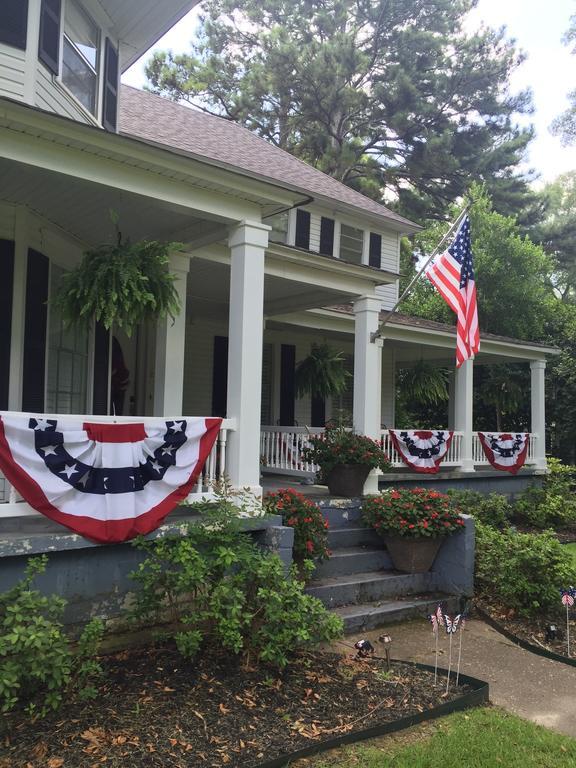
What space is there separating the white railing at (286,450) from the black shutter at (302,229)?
456cm

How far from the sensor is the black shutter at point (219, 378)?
11734 millimetres

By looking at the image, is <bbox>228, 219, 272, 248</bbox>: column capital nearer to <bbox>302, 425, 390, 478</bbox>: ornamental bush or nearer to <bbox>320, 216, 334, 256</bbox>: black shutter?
<bbox>302, 425, 390, 478</bbox>: ornamental bush

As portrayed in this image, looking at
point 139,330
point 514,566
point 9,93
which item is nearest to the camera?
point 9,93

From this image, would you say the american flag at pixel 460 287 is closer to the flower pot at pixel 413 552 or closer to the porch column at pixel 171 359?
the flower pot at pixel 413 552

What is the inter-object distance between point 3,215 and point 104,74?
2821 mm

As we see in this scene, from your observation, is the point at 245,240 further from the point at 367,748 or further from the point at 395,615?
the point at 367,748

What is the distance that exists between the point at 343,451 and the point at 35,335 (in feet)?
12.8

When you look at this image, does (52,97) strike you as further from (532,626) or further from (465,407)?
(465,407)

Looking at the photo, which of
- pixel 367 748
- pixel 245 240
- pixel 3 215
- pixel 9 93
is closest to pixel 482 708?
pixel 367 748

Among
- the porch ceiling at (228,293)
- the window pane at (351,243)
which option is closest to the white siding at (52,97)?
the porch ceiling at (228,293)

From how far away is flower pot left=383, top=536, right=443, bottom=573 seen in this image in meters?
6.62

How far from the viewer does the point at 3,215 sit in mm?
5812

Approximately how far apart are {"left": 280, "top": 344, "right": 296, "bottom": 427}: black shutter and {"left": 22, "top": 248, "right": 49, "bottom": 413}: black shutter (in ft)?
22.9

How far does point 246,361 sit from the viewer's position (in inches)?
224
